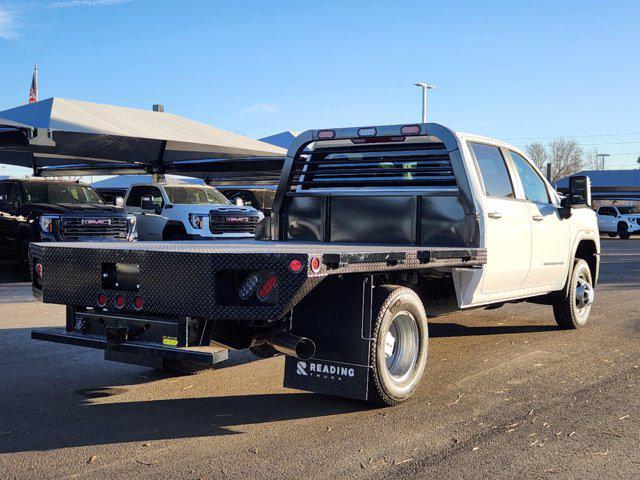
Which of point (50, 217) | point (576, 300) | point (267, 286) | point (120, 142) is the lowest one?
point (576, 300)

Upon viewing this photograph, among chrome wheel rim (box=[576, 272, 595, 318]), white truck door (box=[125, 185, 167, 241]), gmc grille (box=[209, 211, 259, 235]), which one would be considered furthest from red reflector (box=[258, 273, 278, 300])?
white truck door (box=[125, 185, 167, 241])

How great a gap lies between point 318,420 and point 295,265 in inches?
51.8

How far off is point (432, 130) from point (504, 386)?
2.32 meters

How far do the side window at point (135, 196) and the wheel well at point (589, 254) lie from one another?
12416 mm

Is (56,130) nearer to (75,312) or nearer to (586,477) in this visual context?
(75,312)

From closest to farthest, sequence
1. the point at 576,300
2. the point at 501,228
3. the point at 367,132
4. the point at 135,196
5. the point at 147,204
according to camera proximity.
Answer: the point at 501,228
the point at 367,132
the point at 576,300
the point at 147,204
the point at 135,196

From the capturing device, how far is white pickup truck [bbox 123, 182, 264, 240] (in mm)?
17516

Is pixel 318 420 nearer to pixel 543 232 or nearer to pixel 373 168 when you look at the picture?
pixel 373 168

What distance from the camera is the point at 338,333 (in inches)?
205

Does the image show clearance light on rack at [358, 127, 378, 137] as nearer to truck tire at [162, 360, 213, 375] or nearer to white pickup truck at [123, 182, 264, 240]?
truck tire at [162, 360, 213, 375]

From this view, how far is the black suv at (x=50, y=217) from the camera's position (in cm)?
1453

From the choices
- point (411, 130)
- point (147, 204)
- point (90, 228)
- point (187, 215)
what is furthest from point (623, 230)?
point (411, 130)

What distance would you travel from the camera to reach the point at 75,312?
554 centimetres

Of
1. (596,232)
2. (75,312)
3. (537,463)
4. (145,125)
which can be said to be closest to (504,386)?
(537,463)
